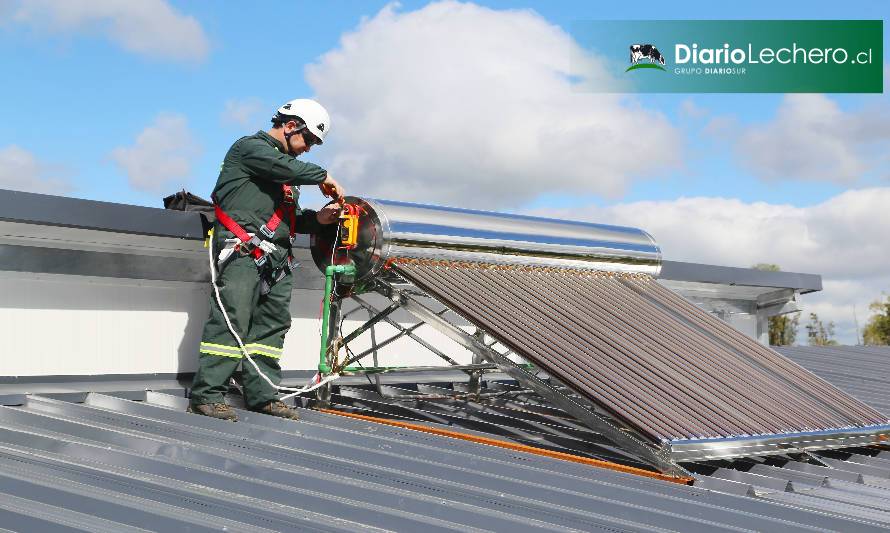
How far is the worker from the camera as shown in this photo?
521 cm

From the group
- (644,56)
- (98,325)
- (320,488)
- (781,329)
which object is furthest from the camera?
(781,329)

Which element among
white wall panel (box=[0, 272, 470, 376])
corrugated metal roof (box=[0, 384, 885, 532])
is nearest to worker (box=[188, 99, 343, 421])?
corrugated metal roof (box=[0, 384, 885, 532])

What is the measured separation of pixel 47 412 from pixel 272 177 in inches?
68.5

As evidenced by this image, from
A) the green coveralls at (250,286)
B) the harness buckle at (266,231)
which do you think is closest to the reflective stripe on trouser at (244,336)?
the green coveralls at (250,286)

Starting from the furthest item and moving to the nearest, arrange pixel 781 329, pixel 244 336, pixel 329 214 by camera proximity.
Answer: pixel 781 329
pixel 329 214
pixel 244 336

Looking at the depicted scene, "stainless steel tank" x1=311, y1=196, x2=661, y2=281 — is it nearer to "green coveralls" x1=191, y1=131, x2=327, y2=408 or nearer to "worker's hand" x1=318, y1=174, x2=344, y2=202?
"worker's hand" x1=318, y1=174, x2=344, y2=202

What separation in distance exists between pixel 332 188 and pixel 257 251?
57 centimetres

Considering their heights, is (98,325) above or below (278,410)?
above

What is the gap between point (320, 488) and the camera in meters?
3.58

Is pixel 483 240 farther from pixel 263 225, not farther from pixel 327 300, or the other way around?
pixel 263 225

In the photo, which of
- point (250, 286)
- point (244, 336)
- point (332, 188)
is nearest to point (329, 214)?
point (332, 188)

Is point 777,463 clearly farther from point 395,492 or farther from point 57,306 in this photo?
point 57,306

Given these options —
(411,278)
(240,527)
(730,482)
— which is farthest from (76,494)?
(730,482)

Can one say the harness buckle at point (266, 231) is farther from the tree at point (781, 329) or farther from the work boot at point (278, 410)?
the tree at point (781, 329)
